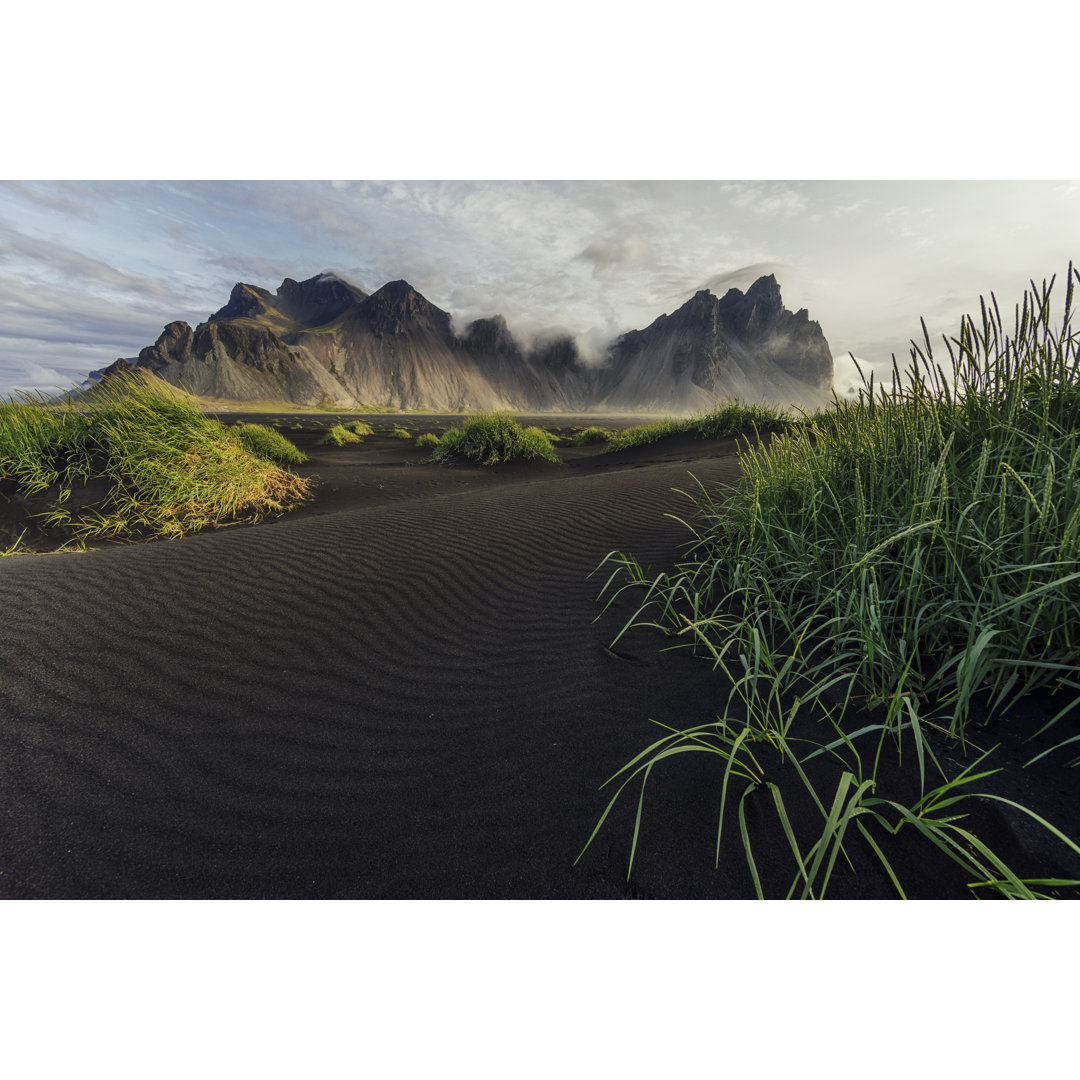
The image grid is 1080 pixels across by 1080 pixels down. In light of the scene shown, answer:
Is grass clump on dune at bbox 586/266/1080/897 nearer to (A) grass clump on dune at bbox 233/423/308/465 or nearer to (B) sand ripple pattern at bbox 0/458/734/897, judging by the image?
(B) sand ripple pattern at bbox 0/458/734/897

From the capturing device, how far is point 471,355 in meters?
→ 119

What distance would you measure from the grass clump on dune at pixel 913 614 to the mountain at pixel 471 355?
87643mm

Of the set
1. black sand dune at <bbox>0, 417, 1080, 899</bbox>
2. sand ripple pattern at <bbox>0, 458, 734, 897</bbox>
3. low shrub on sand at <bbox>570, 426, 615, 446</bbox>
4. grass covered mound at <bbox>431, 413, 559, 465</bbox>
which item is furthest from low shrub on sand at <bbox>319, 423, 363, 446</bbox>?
sand ripple pattern at <bbox>0, 458, 734, 897</bbox>

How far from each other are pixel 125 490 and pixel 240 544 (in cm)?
280

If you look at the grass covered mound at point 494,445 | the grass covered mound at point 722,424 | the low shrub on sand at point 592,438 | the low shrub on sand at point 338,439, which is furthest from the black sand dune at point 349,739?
the low shrub on sand at point 592,438

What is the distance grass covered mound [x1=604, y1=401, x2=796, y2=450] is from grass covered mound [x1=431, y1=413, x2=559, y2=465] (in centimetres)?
268

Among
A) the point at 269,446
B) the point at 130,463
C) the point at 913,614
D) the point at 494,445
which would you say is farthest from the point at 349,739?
the point at 494,445

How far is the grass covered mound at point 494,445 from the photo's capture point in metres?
10.1

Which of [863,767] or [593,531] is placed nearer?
[863,767]

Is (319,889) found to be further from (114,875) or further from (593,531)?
(593,531)

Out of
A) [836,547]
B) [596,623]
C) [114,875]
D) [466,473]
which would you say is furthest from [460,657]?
[466,473]

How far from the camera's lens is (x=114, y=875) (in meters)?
1.10

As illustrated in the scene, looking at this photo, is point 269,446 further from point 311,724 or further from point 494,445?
point 311,724

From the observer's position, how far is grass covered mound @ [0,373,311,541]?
457 cm
